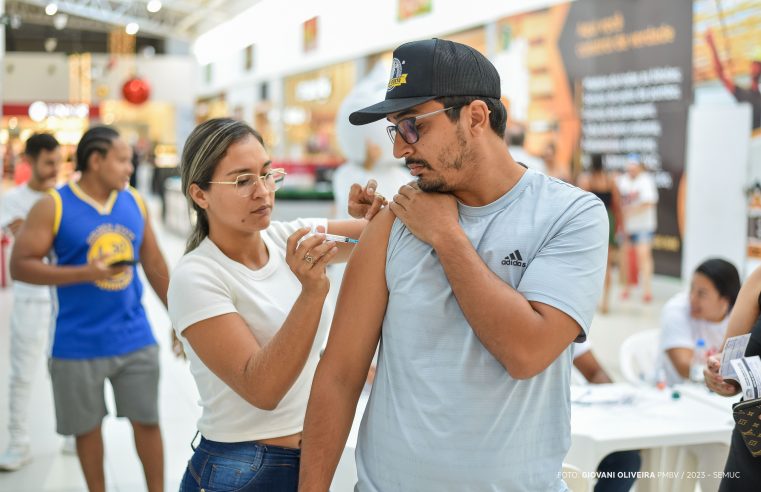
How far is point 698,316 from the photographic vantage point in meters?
3.87

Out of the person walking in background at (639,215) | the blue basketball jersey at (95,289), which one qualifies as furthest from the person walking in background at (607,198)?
the blue basketball jersey at (95,289)

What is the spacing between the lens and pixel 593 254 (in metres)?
1.52

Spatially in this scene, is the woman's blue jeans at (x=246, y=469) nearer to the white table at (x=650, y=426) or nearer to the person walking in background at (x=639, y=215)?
the white table at (x=650, y=426)

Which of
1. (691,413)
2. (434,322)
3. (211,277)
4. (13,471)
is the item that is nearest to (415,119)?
(434,322)

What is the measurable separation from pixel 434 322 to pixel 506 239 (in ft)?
0.64

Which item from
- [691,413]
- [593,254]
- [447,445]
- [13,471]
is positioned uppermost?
[593,254]

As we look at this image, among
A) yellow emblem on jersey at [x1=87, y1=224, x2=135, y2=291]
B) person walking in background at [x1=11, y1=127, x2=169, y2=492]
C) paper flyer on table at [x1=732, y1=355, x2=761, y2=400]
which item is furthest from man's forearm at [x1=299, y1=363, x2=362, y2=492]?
yellow emblem on jersey at [x1=87, y1=224, x2=135, y2=291]

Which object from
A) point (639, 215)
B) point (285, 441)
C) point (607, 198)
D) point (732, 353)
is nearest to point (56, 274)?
point (285, 441)

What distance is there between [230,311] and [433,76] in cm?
73

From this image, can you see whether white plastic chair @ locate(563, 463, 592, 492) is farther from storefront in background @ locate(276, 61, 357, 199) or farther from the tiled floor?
storefront in background @ locate(276, 61, 357, 199)

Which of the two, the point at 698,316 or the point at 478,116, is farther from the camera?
the point at 698,316

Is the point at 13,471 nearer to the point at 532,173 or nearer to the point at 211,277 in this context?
the point at 211,277

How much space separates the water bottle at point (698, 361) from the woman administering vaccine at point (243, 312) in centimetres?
216

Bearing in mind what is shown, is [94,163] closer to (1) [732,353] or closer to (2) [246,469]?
(2) [246,469]
